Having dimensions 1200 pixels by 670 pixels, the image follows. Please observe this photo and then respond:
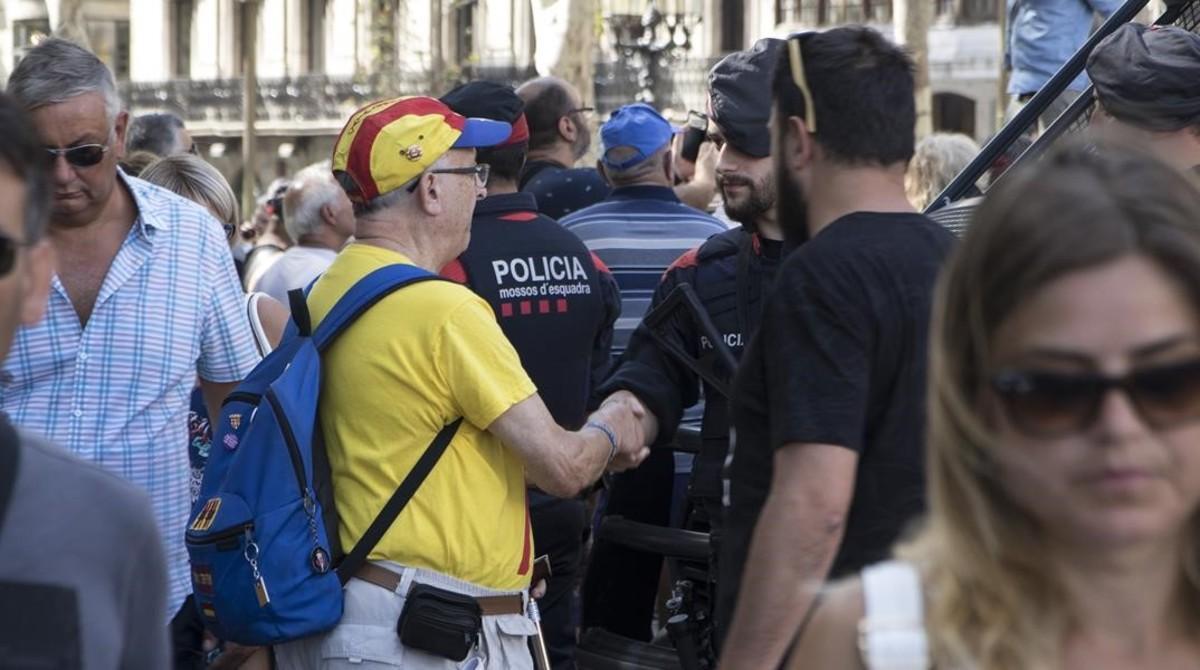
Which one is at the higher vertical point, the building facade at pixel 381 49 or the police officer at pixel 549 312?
the police officer at pixel 549 312

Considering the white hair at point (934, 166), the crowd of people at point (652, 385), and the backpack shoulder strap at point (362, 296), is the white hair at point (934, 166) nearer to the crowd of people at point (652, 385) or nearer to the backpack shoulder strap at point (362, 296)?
the crowd of people at point (652, 385)

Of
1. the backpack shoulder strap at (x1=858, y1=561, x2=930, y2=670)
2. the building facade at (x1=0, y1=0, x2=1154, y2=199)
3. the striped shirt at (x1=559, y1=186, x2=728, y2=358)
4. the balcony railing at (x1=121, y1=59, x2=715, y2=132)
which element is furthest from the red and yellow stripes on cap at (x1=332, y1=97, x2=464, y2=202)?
the balcony railing at (x1=121, y1=59, x2=715, y2=132)

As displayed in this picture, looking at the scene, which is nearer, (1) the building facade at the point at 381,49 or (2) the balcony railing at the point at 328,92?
(1) the building facade at the point at 381,49

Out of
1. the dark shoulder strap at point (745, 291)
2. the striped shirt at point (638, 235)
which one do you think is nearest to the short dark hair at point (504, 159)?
the striped shirt at point (638, 235)

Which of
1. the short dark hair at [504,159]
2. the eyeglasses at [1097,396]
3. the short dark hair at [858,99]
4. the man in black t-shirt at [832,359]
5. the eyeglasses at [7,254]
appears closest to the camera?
the eyeglasses at [1097,396]

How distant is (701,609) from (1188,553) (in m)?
3.27

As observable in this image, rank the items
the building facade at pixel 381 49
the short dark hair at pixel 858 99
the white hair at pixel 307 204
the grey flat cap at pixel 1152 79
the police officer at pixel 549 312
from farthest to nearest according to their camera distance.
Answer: the building facade at pixel 381 49 → the white hair at pixel 307 204 → the police officer at pixel 549 312 → the grey flat cap at pixel 1152 79 → the short dark hair at pixel 858 99

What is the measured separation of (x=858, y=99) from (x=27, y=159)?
157 cm

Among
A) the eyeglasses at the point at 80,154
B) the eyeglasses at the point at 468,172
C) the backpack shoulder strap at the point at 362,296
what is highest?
the eyeglasses at the point at 80,154

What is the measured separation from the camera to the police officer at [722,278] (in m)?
5.09

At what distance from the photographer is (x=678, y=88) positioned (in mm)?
44469

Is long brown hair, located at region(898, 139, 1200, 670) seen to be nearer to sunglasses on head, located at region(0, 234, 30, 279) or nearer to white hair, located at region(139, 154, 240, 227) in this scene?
sunglasses on head, located at region(0, 234, 30, 279)

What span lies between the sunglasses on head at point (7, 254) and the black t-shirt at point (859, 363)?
1364 millimetres

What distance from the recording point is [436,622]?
14.9 feet
